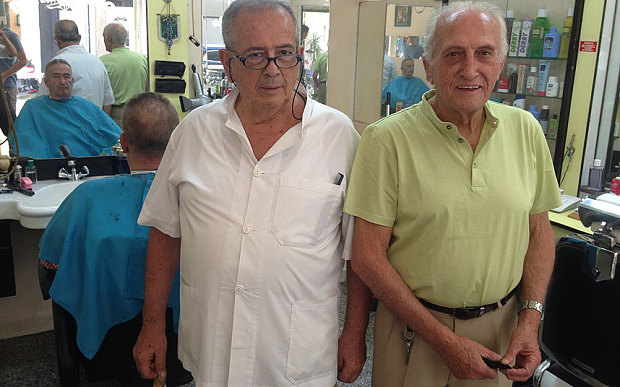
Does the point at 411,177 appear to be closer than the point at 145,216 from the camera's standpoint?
Yes

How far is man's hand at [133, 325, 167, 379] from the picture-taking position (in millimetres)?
1519

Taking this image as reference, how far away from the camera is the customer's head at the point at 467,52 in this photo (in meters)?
1.27

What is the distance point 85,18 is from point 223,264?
2.01 metres

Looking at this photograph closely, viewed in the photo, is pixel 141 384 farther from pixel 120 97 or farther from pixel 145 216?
pixel 120 97

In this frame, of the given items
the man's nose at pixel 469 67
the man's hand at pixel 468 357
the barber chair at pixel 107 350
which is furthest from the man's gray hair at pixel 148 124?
the man's hand at pixel 468 357

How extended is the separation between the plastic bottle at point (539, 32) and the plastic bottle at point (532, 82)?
0.30 ft

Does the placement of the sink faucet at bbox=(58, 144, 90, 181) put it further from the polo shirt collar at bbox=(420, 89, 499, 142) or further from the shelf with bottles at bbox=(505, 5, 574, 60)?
the shelf with bottles at bbox=(505, 5, 574, 60)

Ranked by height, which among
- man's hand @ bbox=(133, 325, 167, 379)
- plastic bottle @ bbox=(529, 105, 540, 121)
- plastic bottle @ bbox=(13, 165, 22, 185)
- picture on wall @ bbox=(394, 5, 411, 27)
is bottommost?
man's hand @ bbox=(133, 325, 167, 379)

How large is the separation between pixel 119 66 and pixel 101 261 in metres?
1.42

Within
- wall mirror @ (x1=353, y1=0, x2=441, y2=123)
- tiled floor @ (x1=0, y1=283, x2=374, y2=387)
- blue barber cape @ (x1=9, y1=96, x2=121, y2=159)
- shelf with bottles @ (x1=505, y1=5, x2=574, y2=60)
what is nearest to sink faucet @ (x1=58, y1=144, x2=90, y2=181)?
blue barber cape @ (x1=9, y1=96, x2=121, y2=159)

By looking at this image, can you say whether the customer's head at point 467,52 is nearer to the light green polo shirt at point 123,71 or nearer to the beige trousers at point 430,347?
the beige trousers at point 430,347

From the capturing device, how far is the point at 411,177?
130 cm

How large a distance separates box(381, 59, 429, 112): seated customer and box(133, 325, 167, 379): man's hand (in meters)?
2.47

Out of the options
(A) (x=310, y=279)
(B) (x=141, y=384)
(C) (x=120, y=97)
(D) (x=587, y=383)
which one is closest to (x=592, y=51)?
(D) (x=587, y=383)
